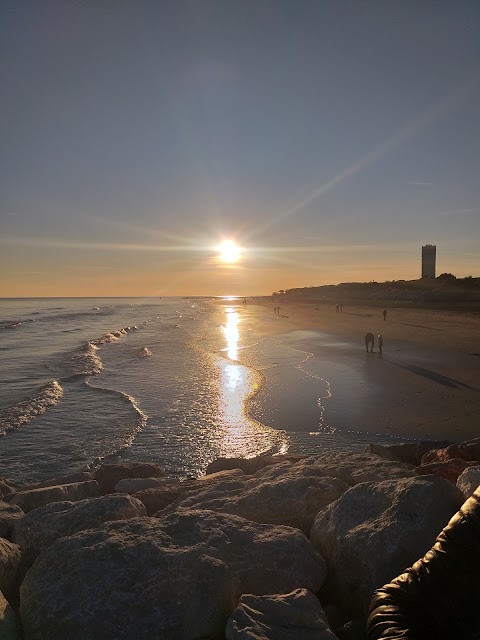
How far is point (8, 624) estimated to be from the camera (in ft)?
11.7

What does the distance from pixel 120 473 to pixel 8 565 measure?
4588 mm

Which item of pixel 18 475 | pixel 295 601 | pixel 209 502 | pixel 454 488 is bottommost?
pixel 18 475

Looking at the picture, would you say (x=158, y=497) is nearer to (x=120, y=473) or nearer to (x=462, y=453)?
(x=120, y=473)

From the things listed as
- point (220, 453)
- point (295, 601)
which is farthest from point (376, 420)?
point (295, 601)

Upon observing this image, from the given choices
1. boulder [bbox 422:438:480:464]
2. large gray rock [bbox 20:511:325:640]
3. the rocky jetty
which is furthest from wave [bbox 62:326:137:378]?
large gray rock [bbox 20:511:325:640]

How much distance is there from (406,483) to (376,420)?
32.7ft

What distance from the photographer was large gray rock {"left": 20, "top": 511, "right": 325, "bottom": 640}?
3.45 m

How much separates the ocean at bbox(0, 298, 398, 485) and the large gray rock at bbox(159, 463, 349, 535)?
13.4ft

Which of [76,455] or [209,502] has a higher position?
[209,502]

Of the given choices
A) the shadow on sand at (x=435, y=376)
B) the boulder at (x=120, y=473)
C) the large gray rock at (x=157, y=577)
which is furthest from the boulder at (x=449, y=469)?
the shadow on sand at (x=435, y=376)

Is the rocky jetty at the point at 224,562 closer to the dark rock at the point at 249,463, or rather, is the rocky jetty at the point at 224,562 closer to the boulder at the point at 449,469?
the boulder at the point at 449,469

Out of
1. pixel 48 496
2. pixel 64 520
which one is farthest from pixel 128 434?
pixel 64 520

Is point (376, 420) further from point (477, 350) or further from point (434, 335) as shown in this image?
point (434, 335)

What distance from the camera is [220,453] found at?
38.6 feet
